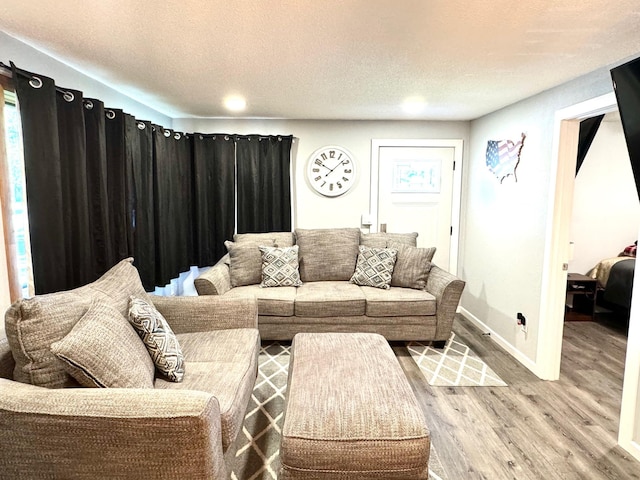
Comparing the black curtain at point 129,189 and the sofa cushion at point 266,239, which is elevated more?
the black curtain at point 129,189

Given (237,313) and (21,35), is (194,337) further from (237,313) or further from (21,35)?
(21,35)

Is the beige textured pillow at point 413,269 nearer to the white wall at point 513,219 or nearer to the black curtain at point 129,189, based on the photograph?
the white wall at point 513,219

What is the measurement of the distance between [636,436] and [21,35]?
12.9ft

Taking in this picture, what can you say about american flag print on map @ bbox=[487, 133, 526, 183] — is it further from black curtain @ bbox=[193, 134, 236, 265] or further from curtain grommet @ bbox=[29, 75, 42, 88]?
curtain grommet @ bbox=[29, 75, 42, 88]

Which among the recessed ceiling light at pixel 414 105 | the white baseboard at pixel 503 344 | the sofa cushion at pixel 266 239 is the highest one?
the recessed ceiling light at pixel 414 105

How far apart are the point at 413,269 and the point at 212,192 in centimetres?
240

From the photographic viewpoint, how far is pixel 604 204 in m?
4.47

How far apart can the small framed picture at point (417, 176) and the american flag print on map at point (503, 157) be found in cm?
69

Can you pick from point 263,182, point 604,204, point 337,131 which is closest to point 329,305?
point 263,182

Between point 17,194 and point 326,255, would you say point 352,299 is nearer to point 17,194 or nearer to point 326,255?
point 326,255

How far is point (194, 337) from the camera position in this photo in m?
2.28

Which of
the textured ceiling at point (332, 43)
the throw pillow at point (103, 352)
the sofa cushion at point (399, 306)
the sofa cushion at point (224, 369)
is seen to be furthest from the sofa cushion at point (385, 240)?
the throw pillow at point (103, 352)

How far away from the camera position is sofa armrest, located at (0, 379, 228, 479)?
1235mm

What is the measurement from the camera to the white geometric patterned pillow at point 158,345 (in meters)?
1.77
